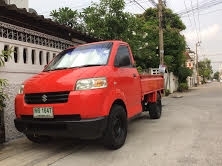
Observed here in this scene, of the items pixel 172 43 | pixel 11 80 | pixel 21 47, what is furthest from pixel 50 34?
pixel 172 43

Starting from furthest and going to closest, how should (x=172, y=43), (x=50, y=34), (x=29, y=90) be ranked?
1. (x=172, y=43)
2. (x=50, y=34)
3. (x=29, y=90)

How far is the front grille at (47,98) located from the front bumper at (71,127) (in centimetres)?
34

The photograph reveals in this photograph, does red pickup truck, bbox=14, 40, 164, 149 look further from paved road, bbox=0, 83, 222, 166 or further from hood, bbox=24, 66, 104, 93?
paved road, bbox=0, 83, 222, 166

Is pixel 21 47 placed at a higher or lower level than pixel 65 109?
higher

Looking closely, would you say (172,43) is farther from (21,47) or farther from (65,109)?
(65,109)

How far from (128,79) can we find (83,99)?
5.62 feet

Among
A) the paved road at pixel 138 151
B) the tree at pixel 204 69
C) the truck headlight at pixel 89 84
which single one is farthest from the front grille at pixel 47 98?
the tree at pixel 204 69

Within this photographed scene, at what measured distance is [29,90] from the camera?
20.1 ft

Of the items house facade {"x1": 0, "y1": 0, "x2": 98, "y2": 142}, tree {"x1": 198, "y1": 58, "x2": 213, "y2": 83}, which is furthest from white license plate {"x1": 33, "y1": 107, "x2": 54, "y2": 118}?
tree {"x1": 198, "y1": 58, "x2": 213, "y2": 83}

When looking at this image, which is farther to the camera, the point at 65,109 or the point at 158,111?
the point at 158,111

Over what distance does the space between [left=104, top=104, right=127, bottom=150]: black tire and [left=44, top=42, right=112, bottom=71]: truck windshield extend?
1002mm

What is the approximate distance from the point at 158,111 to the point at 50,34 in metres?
3.94

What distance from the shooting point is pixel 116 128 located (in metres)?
6.29

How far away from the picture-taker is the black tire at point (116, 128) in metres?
5.93
